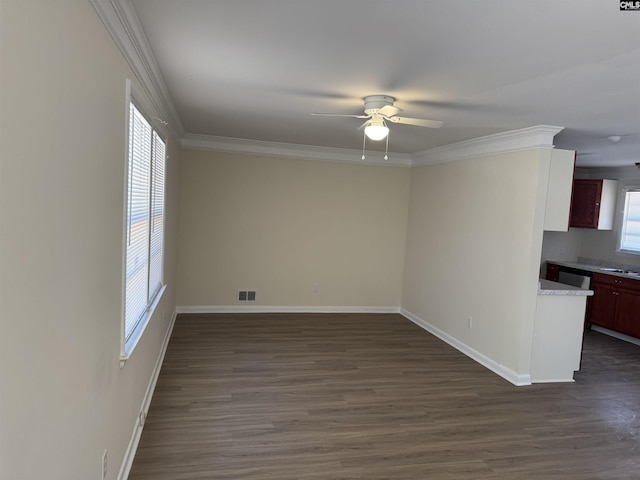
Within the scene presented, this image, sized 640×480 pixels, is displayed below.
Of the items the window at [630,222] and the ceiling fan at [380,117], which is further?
the window at [630,222]

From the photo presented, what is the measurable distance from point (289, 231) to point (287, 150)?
117 cm

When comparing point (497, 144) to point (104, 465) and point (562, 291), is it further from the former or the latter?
point (104, 465)

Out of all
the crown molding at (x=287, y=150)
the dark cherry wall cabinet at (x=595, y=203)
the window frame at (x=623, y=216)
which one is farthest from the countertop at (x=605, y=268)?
the crown molding at (x=287, y=150)

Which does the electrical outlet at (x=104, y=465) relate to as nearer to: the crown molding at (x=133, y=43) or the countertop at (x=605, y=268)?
the crown molding at (x=133, y=43)

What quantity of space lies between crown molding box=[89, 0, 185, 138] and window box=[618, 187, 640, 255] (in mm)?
6733

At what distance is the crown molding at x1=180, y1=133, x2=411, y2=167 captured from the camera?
5.57 metres

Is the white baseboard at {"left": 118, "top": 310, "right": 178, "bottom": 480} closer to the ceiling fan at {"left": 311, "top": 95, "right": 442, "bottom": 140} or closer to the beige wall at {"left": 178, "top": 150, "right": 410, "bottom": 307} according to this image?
the beige wall at {"left": 178, "top": 150, "right": 410, "bottom": 307}

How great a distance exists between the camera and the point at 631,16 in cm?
168

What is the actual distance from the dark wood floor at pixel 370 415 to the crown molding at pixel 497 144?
232cm

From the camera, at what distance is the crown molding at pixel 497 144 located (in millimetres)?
3836

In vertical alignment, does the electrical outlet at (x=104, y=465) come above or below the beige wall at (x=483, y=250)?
below

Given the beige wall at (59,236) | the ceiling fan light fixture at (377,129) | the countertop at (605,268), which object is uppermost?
the ceiling fan light fixture at (377,129)

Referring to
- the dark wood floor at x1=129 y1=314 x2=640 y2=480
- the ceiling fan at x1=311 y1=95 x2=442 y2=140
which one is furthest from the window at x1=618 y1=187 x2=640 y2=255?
the ceiling fan at x1=311 y1=95 x2=442 y2=140

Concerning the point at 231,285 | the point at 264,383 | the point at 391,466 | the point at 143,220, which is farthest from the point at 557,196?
the point at 231,285
